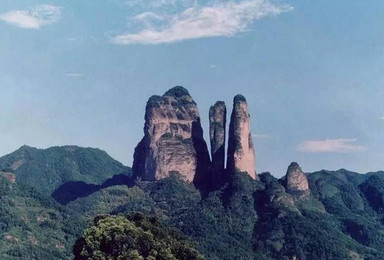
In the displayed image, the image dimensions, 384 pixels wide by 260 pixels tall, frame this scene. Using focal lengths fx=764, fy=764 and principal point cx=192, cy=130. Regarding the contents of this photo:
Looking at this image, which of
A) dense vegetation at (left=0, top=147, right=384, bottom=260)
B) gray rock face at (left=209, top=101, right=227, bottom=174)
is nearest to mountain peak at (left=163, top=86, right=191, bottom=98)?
gray rock face at (left=209, top=101, right=227, bottom=174)

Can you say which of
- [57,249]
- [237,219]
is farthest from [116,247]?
[237,219]

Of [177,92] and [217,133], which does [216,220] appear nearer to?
[217,133]

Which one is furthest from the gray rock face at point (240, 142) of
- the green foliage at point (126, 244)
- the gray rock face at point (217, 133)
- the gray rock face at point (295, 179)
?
the green foliage at point (126, 244)

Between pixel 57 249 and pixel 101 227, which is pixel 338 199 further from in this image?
pixel 101 227

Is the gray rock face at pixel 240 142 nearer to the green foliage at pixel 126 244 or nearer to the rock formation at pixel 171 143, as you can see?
the rock formation at pixel 171 143

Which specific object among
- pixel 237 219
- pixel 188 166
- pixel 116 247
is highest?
pixel 188 166

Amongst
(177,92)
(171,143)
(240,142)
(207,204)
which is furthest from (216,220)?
(177,92)

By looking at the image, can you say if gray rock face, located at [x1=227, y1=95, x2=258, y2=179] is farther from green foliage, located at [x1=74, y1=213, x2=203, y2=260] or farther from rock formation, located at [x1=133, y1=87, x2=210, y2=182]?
green foliage, located at [x1=74, y1=213, x2=203, y2=260]
